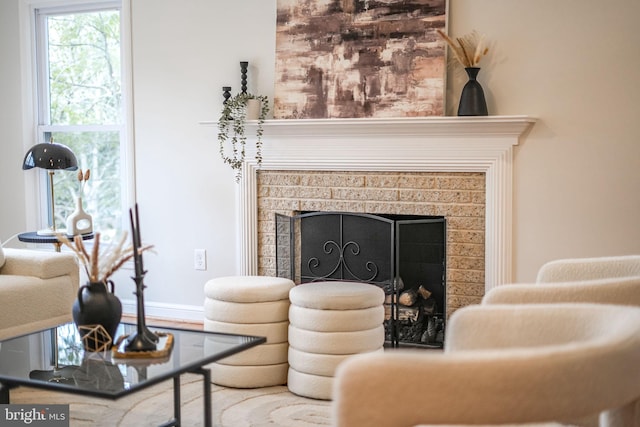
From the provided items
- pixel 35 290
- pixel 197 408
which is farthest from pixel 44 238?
pixel 197 408

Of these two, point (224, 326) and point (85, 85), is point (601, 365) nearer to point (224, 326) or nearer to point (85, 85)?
point (224, 326)

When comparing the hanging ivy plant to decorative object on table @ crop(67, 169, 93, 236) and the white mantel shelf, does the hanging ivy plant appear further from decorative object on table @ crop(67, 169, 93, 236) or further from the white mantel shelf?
decorative object on table @ crop(67, 169, 93, 236)

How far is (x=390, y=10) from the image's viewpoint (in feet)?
14.1

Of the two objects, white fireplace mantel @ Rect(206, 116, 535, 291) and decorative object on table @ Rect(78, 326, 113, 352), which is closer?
decorative object on table @ Rect(78, 326, 113, 352)

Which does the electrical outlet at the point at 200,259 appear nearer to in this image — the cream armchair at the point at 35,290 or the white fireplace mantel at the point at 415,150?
the white fireplace mantel at the point at 415,150

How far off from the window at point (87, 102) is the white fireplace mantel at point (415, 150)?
1149 millimetres

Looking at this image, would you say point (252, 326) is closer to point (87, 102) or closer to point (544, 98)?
point (544, 98)

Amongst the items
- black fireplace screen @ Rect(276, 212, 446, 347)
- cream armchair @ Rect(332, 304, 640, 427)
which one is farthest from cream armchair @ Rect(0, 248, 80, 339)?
cream armchair @ Rect(332, 304, 640, 427)

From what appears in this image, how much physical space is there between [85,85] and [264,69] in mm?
1470

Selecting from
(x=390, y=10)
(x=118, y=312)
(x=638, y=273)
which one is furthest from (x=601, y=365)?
(x=390, y=10)

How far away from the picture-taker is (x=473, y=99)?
4.03 meters

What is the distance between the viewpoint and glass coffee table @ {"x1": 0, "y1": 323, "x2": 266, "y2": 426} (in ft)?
7.61

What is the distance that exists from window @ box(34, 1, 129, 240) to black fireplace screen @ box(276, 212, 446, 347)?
1.51 meters

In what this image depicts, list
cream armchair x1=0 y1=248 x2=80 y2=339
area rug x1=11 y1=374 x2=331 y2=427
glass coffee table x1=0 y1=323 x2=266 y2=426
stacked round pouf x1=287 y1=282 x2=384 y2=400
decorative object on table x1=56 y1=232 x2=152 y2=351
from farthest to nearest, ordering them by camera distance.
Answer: cream armchair x1=0 y1=248 x2=80 y2=339
stacked round pouf x1=287 y1=282 x2=384 y2=400
area rug x1=11 y1=374 x2=331 y2=427
decorative object on table x1=56 y1=232 x2=152 y2=351
glass coffee table x1=0 y1=323 x2=266 y2=426
